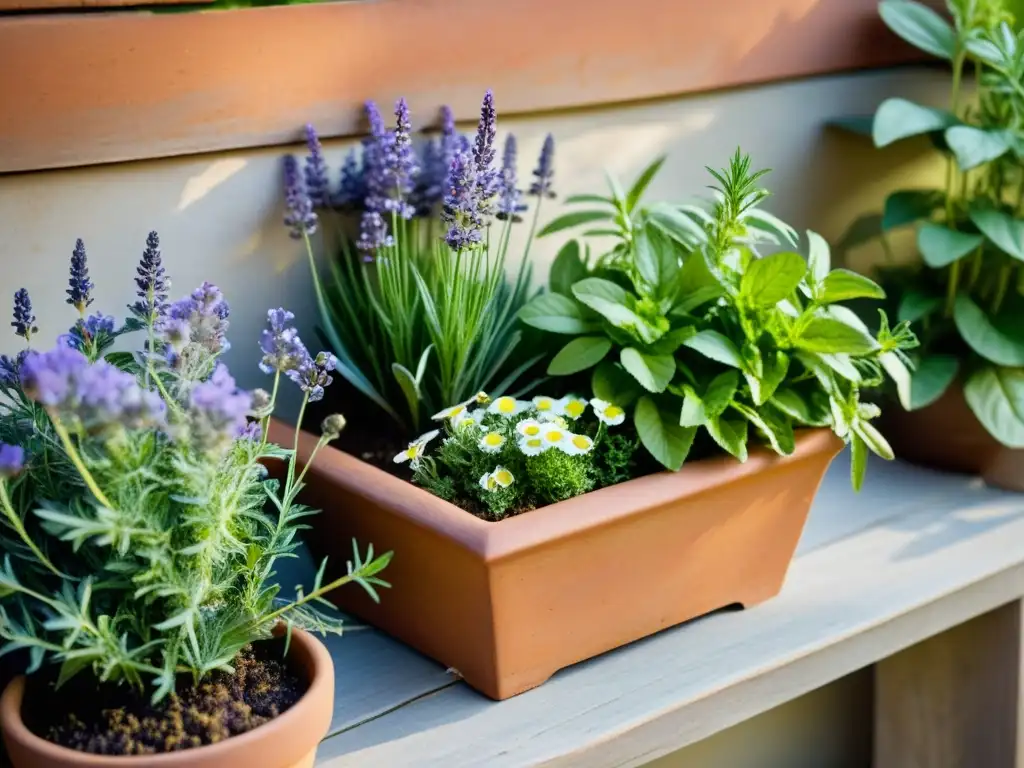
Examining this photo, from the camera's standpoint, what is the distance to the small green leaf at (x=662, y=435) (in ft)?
3.24

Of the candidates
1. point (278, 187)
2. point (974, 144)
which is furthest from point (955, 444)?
point (278, 187)

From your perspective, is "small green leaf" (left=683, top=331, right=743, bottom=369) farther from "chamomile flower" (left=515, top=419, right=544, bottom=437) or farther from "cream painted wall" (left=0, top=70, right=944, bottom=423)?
"cream painted wall" (left=0, top=70, right=944, bottom=423)

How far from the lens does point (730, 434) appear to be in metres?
1.01

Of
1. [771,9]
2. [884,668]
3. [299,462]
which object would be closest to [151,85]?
[299,462]

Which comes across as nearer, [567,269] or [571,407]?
[571,407]

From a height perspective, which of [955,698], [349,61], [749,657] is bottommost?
[955,698]

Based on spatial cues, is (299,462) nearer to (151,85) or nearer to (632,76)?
(151,85)

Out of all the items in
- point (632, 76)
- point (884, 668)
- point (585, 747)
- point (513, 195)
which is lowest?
point (884, 668)

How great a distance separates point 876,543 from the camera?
126 cm

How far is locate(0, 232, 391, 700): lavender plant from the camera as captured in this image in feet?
2.21

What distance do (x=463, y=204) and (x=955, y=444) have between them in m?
0.81

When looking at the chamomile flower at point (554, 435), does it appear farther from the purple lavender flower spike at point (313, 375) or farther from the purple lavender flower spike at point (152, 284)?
the purple lavender flower spike at point (152, 284)

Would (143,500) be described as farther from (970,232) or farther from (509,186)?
(970,232)

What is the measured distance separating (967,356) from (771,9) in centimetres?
51
